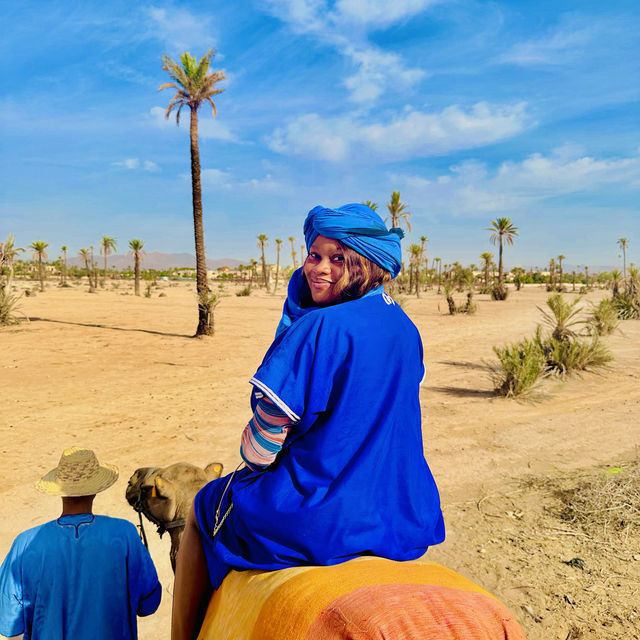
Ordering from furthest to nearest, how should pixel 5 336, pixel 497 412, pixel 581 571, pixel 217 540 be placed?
pixel 5 336 → pixel 497 412 → pixel 581 571 → pixel 217 540

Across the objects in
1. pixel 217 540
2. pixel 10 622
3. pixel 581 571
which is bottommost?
pixel 581 571

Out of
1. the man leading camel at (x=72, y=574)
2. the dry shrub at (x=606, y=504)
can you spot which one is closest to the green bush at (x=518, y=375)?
the dry shrub at (x=606, y=504)

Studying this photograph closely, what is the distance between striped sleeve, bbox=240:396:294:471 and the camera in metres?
1.45

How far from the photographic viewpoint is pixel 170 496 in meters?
2.44

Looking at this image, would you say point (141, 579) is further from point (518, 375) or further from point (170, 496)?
point (518, 375)

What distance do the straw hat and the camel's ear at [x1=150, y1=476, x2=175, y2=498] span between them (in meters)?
0.22

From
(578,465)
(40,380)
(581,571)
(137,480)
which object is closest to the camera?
(137,480)

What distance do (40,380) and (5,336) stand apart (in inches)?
255

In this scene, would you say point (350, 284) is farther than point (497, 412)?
No

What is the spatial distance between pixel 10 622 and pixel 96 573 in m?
0.35

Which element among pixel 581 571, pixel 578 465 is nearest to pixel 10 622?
pixel 581 571

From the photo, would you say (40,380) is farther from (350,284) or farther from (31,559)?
(350,284)

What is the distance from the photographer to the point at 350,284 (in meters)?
1.70

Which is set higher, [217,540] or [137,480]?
[217,540]
